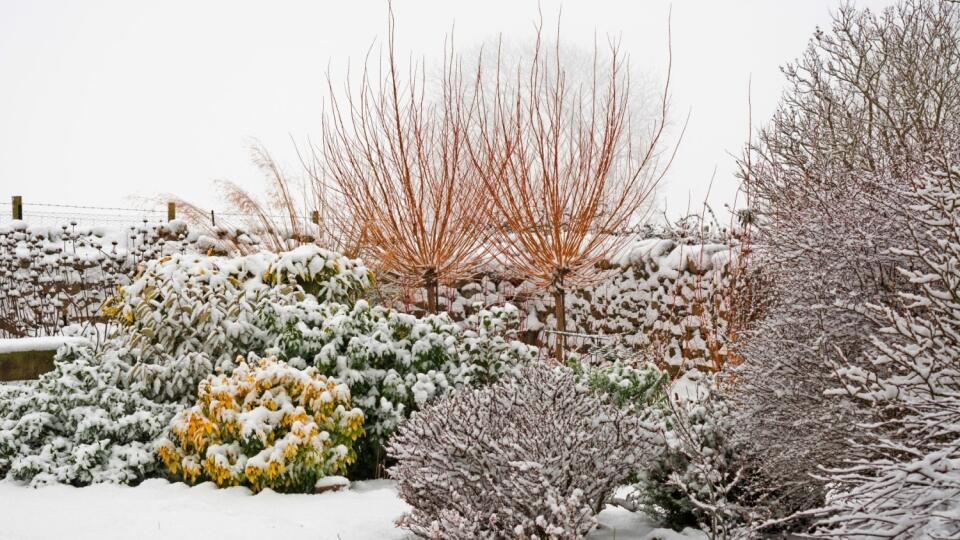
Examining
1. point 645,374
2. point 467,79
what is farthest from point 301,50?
point 645,374

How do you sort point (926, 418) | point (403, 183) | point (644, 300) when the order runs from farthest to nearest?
point (644, 300) → point (403, 183) → point (926, 418)

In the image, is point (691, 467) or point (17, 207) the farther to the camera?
point (17, 207)

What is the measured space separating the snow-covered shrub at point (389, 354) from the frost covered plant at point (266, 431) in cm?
33

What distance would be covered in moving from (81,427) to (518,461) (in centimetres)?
344

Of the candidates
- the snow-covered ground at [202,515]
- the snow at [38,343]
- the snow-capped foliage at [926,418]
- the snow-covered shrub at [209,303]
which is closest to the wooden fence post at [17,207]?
the snow at [38,343]

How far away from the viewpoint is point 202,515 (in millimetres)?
4359

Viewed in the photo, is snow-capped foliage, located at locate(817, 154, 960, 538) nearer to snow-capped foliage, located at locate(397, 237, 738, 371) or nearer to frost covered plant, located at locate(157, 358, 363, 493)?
frost covered plant, located at locate(157, 358, 363, 493)

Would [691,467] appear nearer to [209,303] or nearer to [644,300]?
[209,303]

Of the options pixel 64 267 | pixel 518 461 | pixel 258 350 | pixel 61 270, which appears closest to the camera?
pixel 518 461

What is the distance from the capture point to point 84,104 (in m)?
16.4

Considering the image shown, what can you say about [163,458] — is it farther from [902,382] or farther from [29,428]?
[902,382]

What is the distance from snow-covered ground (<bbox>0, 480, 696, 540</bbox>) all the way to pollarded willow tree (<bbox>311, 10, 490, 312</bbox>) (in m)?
2.98

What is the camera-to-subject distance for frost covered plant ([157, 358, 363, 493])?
4.79 meters

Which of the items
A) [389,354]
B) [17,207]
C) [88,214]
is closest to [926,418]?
[389,354]
